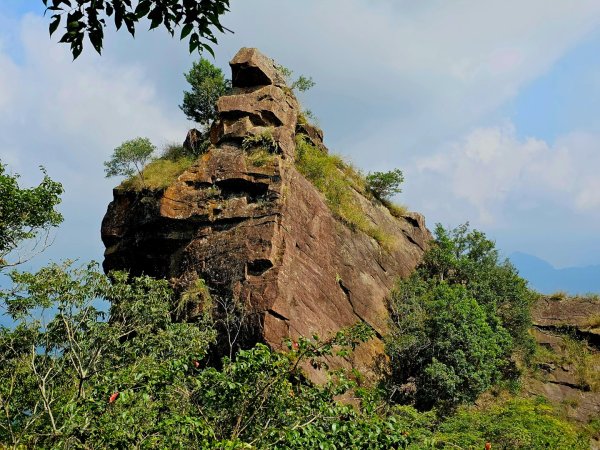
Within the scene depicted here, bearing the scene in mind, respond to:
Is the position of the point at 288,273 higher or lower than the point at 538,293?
lower

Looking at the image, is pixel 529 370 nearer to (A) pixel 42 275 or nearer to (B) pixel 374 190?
(B) pixel 374 190

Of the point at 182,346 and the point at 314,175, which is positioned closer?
the point at 182,346

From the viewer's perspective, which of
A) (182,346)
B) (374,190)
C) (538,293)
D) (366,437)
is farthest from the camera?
(538,293)

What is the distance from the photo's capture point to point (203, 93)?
2986 centimetres

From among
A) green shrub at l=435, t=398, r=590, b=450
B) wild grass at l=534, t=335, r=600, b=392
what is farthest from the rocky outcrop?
green shrub at l=435, t=398, r=590, b=450

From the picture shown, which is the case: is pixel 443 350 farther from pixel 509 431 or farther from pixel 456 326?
pixel 509 431

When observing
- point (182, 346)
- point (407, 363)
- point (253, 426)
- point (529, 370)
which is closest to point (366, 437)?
point (253, 426)

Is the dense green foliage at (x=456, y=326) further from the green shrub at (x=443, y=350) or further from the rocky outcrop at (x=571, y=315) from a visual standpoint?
the rocky outcrop at (x=571, y=315)

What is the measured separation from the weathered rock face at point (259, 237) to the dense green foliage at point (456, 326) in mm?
1168

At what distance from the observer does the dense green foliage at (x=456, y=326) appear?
849 inches

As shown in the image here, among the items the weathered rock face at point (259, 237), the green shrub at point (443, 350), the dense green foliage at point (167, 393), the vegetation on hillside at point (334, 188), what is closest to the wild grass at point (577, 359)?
the green shrub at point (443, 350)

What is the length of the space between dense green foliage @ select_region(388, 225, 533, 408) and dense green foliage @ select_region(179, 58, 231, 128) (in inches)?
520

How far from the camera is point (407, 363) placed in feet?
73.8

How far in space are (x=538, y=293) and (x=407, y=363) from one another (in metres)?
16.7
